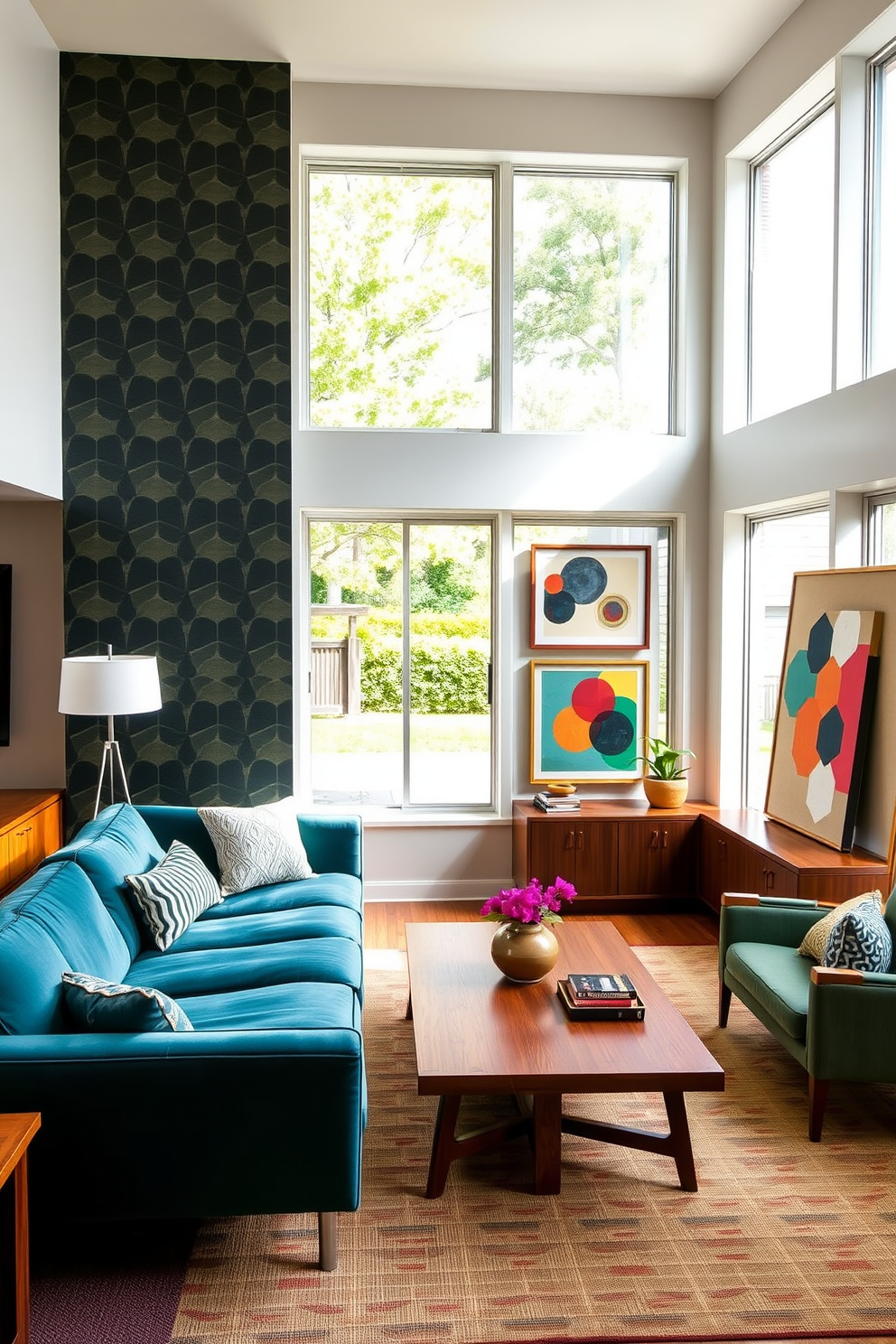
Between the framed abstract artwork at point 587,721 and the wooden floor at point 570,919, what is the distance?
2.75ft

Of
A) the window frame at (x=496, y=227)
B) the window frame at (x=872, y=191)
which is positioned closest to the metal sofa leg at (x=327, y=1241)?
the window frame at (x=872, y=191)

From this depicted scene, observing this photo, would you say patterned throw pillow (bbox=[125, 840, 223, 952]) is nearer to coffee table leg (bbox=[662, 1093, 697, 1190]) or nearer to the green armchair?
coffee table leg (bbox=[662, 1093, 697, 1190])

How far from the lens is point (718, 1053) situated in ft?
12.9

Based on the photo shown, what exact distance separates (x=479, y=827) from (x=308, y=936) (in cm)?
236

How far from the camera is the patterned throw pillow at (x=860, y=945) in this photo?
3.35 meters

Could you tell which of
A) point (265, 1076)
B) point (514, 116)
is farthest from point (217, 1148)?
point (514, 116)

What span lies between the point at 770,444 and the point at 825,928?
2.59m

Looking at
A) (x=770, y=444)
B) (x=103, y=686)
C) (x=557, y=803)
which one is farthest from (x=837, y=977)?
(x=103, y=686)

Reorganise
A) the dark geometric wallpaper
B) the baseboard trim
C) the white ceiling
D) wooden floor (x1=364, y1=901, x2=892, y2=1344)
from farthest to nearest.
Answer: the baseboard trim
the dark geometric wallpaper
wooden floor (x1=364, y1=901, x2=892, y2=1344)
the white ceiling

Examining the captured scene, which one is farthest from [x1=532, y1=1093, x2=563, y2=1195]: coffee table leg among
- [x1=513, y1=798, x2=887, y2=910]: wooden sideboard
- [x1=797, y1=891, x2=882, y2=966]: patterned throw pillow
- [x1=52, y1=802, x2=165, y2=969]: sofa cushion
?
[x1=513, y1=798, x2=887, y2=910]: wooden sideboard

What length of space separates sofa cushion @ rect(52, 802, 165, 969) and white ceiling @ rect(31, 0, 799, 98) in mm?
3889

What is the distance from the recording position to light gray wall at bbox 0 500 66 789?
5.57 metres

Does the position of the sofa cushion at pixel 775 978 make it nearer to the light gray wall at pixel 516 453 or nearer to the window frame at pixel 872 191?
the light gray wall at pixel 516 453

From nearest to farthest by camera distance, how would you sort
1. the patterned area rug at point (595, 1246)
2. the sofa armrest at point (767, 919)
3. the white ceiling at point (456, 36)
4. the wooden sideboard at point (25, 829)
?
1. the patterned area rug at point (595, 1246)
2. the sofa armrest at point (767, 919)
3. the wooden sideboard at point (25, 829)
4. the white ceiling at point (456, 36)
